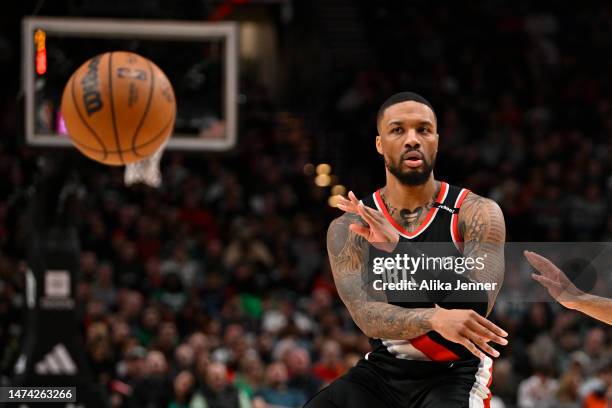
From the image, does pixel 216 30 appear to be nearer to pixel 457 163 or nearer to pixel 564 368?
pixel 564 368

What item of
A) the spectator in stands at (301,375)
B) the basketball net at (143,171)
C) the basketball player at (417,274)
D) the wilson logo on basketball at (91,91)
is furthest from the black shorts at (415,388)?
the spectator in stands at (301,375)

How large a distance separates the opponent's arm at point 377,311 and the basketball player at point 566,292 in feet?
2.21

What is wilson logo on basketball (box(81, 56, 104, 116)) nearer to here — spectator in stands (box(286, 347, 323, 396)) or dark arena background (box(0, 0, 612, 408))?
dark arena background (box(0, 0, 612, 408))

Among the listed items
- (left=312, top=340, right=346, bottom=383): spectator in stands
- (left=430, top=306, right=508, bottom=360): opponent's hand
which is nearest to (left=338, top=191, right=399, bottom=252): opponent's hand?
(left=430, top=306, right=508, bottom=360): opponent's hand

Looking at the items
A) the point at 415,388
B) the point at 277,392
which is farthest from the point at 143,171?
the point at 415,388

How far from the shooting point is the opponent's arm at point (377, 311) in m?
5.44

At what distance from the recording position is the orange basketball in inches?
342

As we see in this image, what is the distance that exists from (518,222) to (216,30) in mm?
7310

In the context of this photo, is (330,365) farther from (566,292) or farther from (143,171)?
(566,292)

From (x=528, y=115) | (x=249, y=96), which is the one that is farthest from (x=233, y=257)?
(x=528, y=115)

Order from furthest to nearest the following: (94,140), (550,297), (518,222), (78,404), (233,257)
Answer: (518,222) < (233,257) < (78,404) < (94,140) < (550,297)

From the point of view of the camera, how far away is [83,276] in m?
14.2

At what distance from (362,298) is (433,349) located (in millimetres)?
431

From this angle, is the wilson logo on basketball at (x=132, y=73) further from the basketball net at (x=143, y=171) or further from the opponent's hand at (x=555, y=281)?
the opponent's hand at (x=555, y=281)
